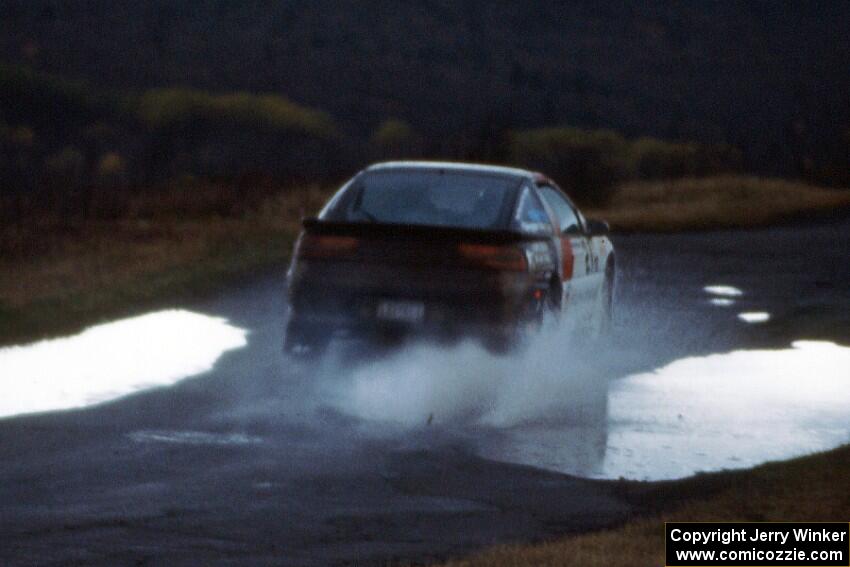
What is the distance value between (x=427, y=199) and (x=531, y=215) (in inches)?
31.9

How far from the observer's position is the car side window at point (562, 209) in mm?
15344

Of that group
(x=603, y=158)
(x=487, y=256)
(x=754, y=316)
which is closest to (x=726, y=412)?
(x=487, y=256)

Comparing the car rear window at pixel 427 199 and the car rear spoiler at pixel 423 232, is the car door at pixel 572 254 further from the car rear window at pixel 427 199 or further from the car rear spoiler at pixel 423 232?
the car rear spoiler at pixel 423 232

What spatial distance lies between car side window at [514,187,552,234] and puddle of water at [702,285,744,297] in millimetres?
9170

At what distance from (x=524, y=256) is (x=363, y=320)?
1.25 m

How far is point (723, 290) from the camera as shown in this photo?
24234mm

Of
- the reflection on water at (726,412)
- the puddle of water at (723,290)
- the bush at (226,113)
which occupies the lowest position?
the bush at (226,113)

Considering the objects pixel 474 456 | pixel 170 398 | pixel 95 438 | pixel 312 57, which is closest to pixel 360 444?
pixel 474 456

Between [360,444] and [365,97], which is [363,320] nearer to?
[360,444]

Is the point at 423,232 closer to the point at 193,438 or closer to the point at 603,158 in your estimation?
the point at 193,438

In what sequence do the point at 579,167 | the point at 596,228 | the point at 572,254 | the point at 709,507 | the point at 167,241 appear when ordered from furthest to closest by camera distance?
the point at 579,167 < the point at 167,241 < the point at 596,228 < the point at 572,254 < the point at 709,507

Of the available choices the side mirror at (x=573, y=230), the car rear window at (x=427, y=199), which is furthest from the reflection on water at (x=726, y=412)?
the car rear window at (x=427, y=199)

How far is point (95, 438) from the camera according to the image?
38.5 ft

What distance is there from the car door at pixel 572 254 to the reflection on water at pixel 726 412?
80cm
